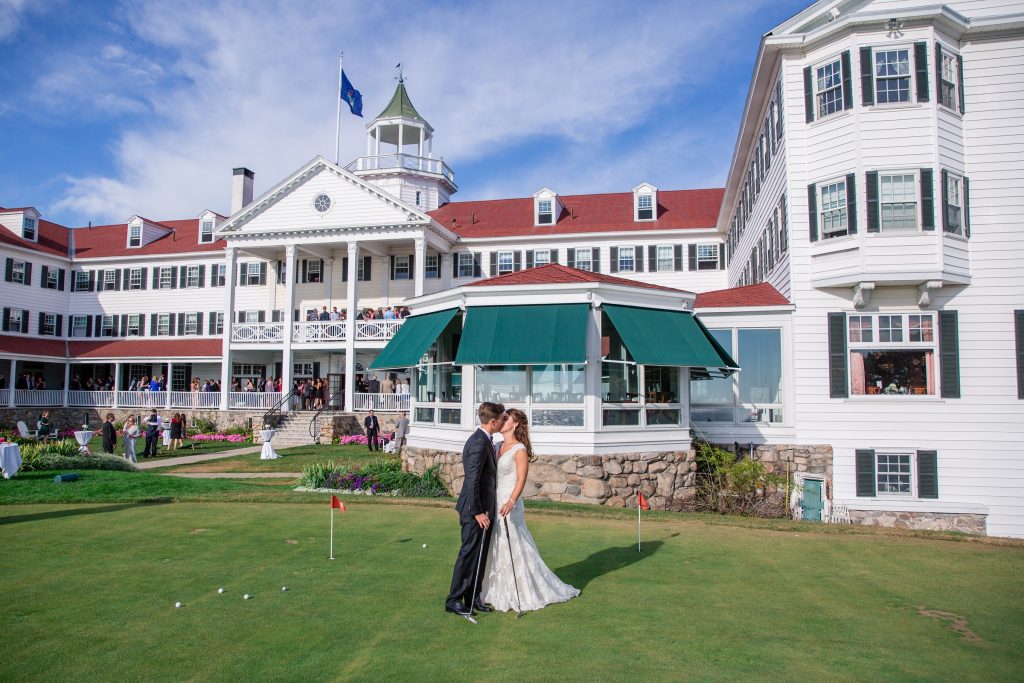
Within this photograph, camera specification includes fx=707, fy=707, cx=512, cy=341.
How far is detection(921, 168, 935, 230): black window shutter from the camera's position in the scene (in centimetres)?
1611

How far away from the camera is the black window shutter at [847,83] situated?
1689 cm

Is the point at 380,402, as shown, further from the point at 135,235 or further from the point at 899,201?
the point at 899,201

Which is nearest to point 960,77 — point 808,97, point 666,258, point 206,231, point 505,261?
point 808,97

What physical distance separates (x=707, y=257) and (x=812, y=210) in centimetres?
1698

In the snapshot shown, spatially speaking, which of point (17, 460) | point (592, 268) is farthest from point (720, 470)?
point (592, 268)

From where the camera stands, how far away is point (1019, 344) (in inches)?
640

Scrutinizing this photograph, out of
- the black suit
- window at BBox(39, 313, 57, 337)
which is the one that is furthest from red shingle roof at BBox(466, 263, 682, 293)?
window at BBox(39, 313, 57, 337)

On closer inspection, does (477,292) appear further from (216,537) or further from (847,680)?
(847,680)

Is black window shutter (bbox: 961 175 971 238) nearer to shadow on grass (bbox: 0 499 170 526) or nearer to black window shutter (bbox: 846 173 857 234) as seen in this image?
black window shutter (bbox: 846 173 857 234)

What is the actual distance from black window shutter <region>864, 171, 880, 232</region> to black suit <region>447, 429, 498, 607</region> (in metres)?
13.2

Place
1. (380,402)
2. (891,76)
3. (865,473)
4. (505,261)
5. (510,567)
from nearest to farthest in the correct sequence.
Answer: (510,567) < (891,76) < (865,473) < (380,402) < (505,261)

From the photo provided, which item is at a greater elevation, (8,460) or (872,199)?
(872,199)

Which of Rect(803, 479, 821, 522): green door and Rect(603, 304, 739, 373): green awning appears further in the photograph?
Rect(803, 479, 821, 522): green door

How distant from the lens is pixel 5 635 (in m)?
6.00
